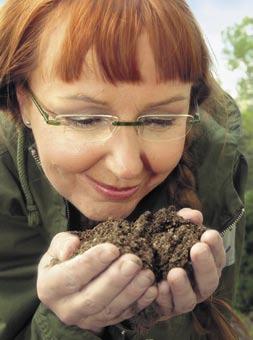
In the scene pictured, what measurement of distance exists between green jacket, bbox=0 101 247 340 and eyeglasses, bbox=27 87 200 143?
0.39 meters

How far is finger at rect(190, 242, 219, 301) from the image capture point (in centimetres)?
161

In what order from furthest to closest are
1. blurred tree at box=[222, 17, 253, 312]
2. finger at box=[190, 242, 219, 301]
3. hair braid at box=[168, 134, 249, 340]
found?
blurred tree at box=[222, 17, 253, 312] < hair braid at box=[168, 134, 249, 340] < finger at box=[190, 242, 219, 301]

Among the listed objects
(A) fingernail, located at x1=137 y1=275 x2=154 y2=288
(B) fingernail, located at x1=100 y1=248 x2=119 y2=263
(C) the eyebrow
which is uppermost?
(C) the eyebrow

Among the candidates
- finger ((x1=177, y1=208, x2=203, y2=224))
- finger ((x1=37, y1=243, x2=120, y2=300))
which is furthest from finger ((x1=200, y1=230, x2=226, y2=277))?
finger ((x1=37, y1=243, x2=120, y2=300))

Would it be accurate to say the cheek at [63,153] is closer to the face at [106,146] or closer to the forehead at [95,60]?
the face at [106,146]

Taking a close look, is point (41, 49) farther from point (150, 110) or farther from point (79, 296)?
point (79, 296)

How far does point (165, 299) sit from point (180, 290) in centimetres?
6

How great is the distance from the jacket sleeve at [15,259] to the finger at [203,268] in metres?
0.71

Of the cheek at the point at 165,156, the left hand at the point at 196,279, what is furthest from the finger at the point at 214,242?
the cheek at the point at 165,156

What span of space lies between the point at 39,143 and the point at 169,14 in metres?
0.56

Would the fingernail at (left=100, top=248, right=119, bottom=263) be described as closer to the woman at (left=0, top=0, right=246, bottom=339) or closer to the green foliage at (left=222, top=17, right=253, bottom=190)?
the woman at (left=0, top=0, right=246, bottom=339)

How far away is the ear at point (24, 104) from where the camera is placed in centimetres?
209

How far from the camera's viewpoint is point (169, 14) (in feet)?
6.22

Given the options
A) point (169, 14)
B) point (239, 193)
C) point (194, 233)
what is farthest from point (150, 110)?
point (239, 193)
